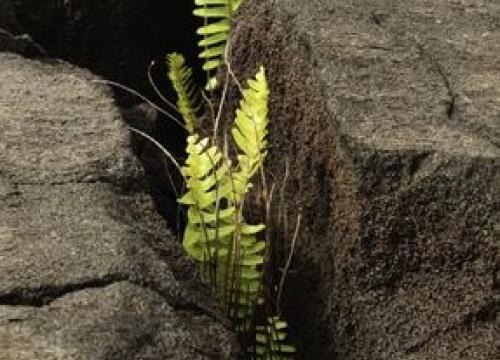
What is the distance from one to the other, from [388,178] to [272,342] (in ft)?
1.91

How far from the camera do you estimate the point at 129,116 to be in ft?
14.0

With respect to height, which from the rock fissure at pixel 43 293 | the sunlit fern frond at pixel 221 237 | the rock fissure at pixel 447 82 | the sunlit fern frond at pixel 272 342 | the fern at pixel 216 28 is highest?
the rock fissure at pixel 447 82

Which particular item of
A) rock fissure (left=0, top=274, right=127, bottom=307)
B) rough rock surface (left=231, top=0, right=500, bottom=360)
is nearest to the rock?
rough rock surface (left=231, top=0, right=500, bottom=360)

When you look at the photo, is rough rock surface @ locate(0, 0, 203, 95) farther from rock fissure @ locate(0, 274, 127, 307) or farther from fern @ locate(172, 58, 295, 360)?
rock fissure @ locate(0, 274, 127, 307)

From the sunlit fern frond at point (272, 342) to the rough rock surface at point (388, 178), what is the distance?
0.07 m

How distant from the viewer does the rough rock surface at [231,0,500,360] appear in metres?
2.77

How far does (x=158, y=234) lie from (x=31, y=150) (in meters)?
0.44

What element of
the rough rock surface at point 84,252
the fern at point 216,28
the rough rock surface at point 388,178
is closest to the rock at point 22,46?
the rough rock surface at point 84,252

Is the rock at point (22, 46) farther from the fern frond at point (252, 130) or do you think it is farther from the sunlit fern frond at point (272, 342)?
the sunlit fern frond at point (272, 342)

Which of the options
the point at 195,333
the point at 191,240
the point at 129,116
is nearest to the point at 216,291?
the point at 191,240

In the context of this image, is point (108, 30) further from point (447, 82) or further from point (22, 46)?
point (447, 82)

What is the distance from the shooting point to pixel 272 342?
10.1 ft

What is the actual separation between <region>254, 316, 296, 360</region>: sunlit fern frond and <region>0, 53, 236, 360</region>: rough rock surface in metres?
0.36

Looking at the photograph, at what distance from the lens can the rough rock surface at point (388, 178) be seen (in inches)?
109
